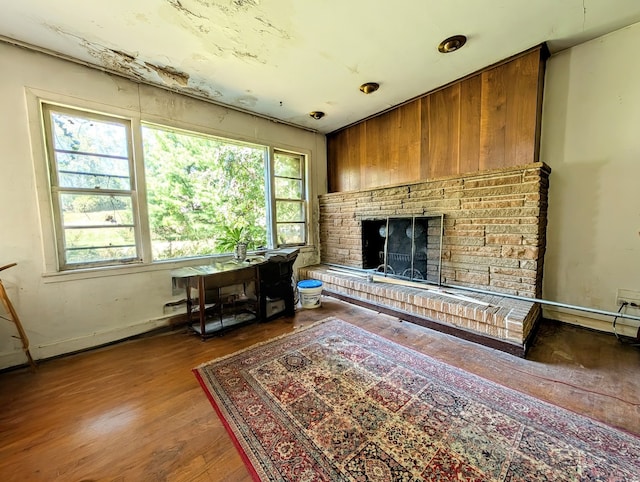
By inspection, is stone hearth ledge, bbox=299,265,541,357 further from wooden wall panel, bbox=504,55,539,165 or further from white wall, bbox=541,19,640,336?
wooden wall panel, bbox=504,55,539,165

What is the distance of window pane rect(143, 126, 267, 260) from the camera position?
294cm

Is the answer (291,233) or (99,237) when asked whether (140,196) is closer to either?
(99,237)

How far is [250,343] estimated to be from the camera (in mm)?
2469

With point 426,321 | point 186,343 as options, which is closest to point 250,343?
point 186,343

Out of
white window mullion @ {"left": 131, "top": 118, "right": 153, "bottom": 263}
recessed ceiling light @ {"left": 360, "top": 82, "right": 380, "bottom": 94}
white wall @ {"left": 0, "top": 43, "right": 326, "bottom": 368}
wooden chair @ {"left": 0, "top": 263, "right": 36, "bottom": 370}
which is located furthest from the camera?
recessed ceiling light @ {"left": 360, "top": 82, "right": 380, "bottom": 94}

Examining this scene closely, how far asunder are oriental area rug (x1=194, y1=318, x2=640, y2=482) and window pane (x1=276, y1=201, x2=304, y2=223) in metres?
2.43

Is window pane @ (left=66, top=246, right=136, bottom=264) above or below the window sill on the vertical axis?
A: above

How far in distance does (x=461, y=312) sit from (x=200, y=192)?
11.2ft

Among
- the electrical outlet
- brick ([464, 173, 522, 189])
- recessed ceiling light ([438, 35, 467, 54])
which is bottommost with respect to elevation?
the electrical outlet

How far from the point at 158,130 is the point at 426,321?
12.3 feet

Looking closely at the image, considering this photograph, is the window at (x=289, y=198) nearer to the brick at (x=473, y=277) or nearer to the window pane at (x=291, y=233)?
the window pane at (x=291, y=233)

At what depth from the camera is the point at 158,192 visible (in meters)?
2.96

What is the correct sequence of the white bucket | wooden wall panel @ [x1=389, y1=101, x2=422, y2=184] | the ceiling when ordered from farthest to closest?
1. the white bucket
2. wooden wall panel @ [x1=389, y1=101, x2=422, y2=184]
3. the ceiling

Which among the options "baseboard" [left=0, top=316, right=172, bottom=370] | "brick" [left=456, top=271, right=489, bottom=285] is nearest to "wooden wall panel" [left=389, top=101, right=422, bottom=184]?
"brick" [left=456, top=271, right=489, bottom=285]
